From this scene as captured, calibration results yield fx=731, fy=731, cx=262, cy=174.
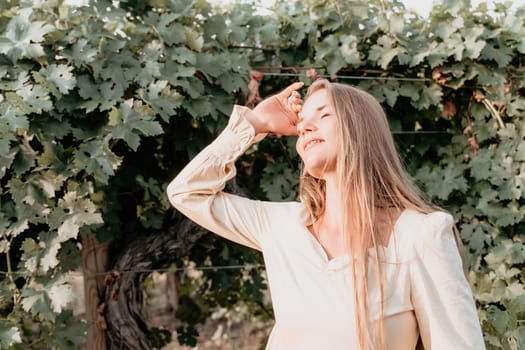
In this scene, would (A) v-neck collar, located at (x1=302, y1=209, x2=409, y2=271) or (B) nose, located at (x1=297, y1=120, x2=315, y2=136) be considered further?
(B) nose, located at (x1=297, y1=120, x2=315, y2=136)

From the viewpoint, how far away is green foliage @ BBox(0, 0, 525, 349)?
7.47 feet

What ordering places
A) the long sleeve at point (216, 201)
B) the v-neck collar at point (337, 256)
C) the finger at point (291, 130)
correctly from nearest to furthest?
the v-neck collar at point (337, 256) < the long sleeve at point (216, 201) < the finger at point (291, 130)

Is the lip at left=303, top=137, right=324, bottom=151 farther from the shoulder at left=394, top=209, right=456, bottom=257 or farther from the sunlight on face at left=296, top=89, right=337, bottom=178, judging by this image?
the shoulder at left=394, top=209, right=456, bottom=257

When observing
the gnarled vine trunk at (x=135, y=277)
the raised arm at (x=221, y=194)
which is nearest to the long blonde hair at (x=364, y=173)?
the raised arm at (x=221, y=194)

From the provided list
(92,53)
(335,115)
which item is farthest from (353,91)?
(92,53)

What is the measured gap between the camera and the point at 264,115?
189 cm

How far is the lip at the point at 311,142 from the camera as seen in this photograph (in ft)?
5.39

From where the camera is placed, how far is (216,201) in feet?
5.91

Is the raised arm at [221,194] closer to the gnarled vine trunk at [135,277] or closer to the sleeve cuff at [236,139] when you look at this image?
the sleeve cuff at [236,139]

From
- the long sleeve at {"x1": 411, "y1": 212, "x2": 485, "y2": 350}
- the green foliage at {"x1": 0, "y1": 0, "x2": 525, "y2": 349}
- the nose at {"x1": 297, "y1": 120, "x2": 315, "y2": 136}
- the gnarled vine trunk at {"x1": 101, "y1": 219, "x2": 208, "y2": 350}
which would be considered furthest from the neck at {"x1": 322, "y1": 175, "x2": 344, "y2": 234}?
the gnarled vine trunk at {"x1": 101, "y1": 219, "x2": 208, "y2": 350}

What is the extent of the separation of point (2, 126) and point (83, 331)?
0.70m

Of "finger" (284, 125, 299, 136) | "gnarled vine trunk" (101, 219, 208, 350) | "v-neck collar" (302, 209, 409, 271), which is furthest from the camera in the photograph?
"gnarled vine trunk" (101, 219, 208, 350)

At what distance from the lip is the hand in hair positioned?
0.71ft

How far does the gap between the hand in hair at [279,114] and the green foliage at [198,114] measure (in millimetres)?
506
